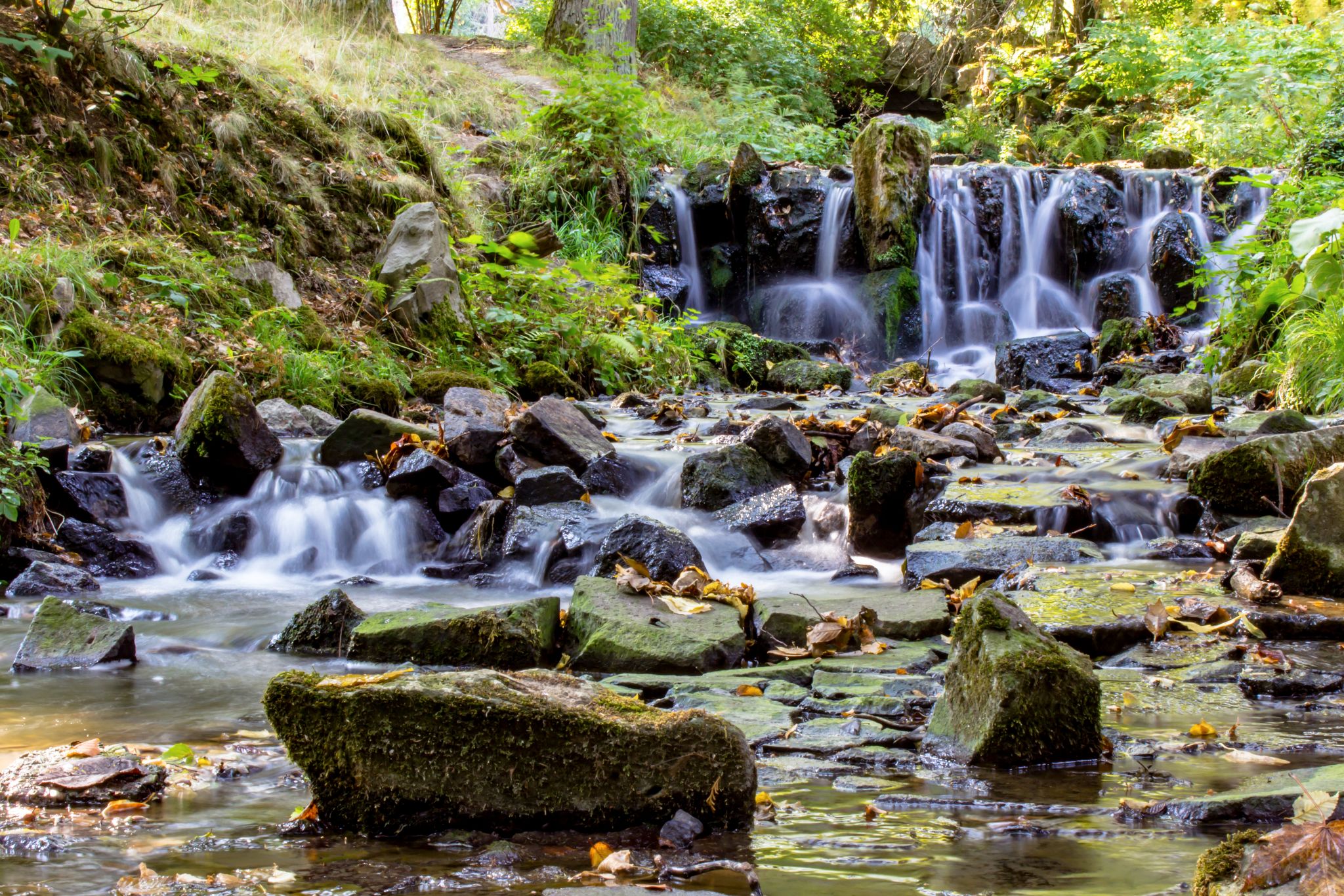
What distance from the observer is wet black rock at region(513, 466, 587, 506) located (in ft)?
19.4

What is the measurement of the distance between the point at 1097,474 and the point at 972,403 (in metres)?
2.69

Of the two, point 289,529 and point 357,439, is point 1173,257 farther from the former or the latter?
point 289,529

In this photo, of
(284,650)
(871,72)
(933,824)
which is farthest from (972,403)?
(871,72)

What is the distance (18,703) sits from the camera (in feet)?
9.85

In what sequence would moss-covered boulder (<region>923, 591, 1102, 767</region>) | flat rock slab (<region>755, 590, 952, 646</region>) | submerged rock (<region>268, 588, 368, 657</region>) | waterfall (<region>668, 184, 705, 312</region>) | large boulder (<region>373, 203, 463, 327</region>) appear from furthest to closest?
waterfall (<region>668, 184, 705, 312</region>), large boulder (<region>373, 203, 463, 327</region>), submerged rock (<region>268, 588, 368, 657</region>), flat rock slab (<region>755, 590, 952, 646</region>), moss-covered boulder (<region>923, 591, 1102, 767</region>)

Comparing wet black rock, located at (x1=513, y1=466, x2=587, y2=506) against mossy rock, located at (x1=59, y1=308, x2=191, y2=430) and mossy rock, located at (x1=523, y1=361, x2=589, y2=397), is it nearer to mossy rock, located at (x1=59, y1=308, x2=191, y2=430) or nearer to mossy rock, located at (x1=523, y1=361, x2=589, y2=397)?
mossy rock, located at (x1=59, y1=308, x2=191, y2=430)

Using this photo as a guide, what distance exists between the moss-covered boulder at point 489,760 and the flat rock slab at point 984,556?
274 cm

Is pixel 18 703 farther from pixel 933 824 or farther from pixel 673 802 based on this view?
pixel 933 824

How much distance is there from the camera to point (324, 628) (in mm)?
3883

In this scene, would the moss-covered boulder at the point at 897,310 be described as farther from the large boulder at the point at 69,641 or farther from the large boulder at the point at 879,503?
the large boulder at the point at 69,641

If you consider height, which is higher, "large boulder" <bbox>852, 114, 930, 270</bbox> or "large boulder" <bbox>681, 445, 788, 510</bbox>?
"large boulder" <bbox>852, 114, 930, 270</bbox>

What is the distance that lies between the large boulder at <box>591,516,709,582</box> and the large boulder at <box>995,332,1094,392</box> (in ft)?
23.9

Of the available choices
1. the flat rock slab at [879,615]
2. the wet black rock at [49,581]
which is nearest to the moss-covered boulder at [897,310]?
the flat rock slab at [879,615]

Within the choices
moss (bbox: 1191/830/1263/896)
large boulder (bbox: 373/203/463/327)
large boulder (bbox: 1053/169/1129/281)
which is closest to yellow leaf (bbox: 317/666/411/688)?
moss (bbox: 1191/830/1263/896)
